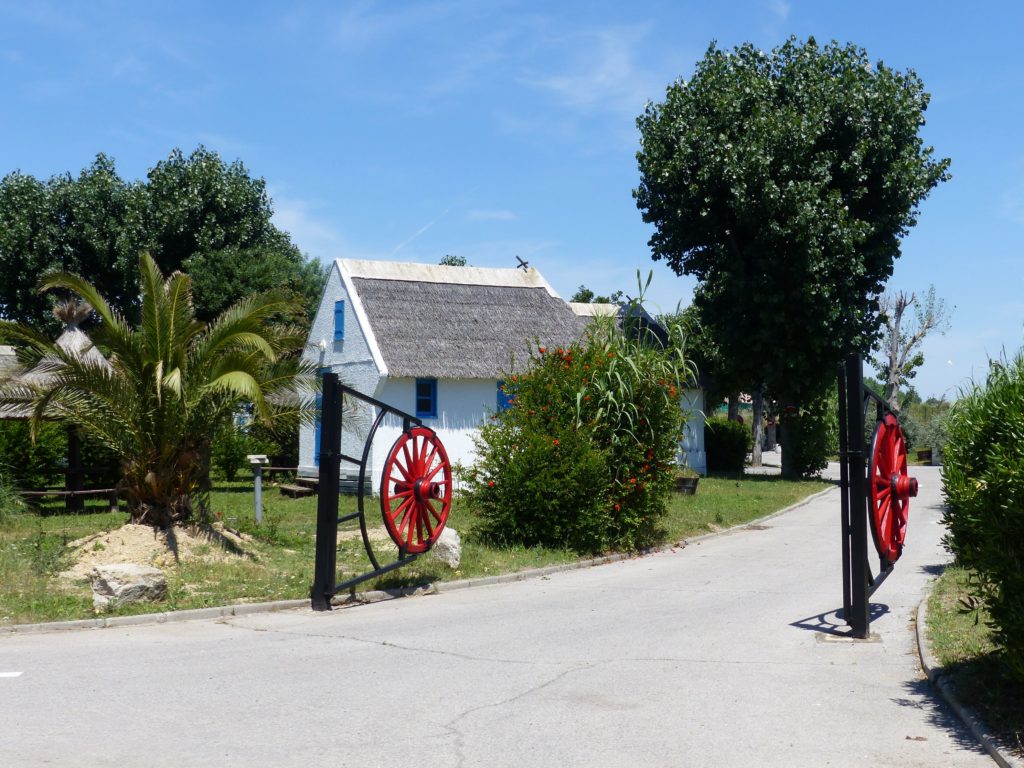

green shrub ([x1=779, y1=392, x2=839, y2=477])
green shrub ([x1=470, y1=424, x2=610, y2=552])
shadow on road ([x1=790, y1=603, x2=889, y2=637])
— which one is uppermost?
green shrub ([x1=779, y1=392, x2=839, y2=477])

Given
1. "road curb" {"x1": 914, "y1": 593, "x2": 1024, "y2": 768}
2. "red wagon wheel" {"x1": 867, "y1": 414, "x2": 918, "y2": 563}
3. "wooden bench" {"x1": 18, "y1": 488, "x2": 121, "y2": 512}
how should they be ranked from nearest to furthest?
1. "road curb" {"x1": 914, "y1": 593, "x2": 1024, "y2": 768}
2. "red wagon wheel" {"x1": 867, "y1": 414, "x2": 918, "y2": 563}
3. "wooden bench" {"x1": 18, "y1": 488, "x2": 121, "y2": 512}

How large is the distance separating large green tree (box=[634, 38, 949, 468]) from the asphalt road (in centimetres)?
1980

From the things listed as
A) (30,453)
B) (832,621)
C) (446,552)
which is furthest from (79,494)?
(832,621)

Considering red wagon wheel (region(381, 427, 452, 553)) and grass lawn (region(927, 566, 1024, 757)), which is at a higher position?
red wagon wheel (region(381, 427, 452, 553))

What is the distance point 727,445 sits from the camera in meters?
40.6

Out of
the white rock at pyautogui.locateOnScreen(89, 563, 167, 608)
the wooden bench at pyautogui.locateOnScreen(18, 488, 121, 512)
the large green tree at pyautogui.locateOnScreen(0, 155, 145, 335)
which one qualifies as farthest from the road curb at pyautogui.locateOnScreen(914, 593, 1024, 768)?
the large green tree at pyautogui.locateOnScreen(0, 155, 145, 335)

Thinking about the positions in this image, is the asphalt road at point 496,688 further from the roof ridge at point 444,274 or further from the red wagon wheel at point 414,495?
the roof ridge at point 444,274

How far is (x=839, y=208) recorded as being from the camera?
31375 mm

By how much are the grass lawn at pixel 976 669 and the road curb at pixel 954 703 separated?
0.05 metres

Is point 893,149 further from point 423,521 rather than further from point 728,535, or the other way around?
point 423,521

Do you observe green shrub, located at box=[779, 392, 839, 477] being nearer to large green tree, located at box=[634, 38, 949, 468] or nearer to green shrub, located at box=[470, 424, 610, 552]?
large green tree, located at box=[634, 38, 949, 468]

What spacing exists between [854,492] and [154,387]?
370 inches

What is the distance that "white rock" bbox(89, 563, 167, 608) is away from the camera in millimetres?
11641

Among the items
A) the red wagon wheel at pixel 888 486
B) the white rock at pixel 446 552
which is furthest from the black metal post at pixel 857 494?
the white rock at pixel 446 552
